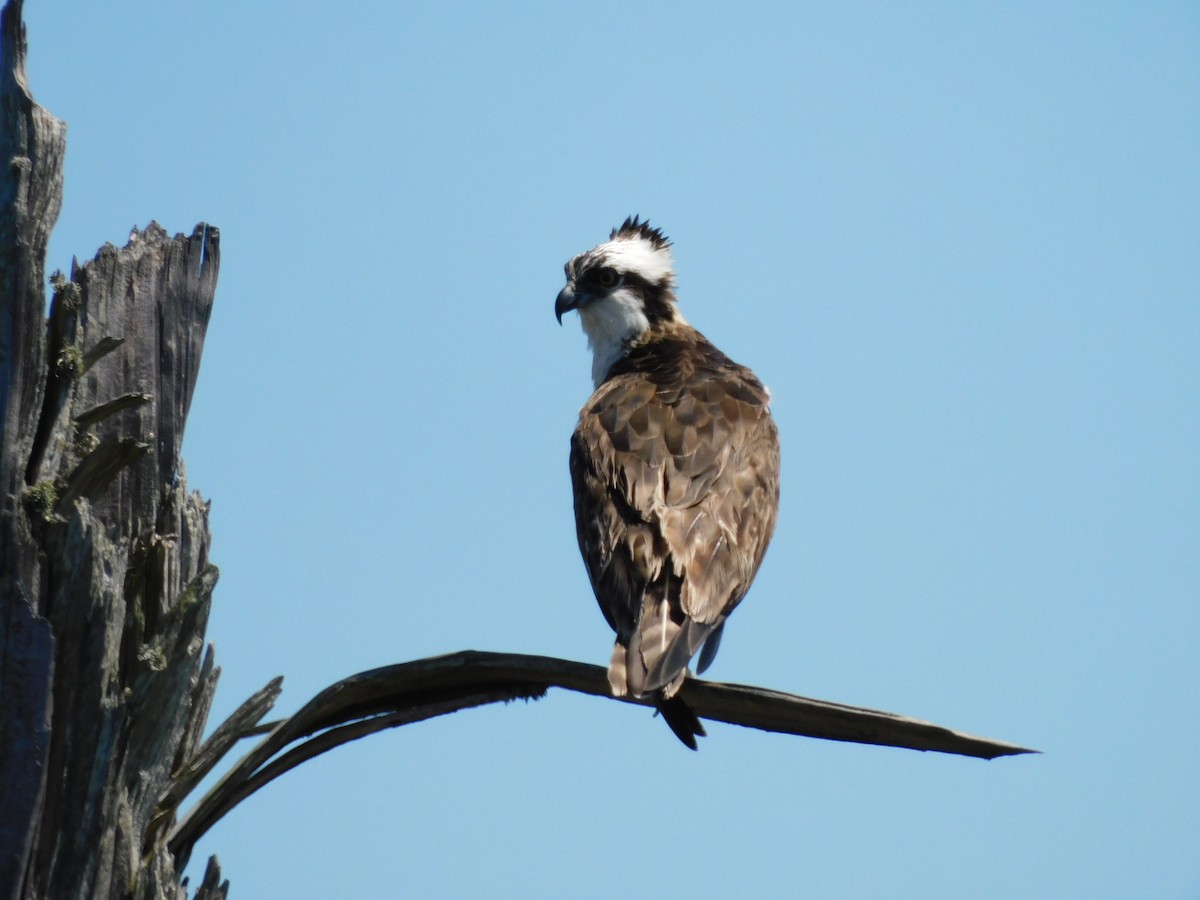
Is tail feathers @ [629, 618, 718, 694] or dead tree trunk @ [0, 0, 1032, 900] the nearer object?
dead tree trunk @ [0, 0, 1032, 900]

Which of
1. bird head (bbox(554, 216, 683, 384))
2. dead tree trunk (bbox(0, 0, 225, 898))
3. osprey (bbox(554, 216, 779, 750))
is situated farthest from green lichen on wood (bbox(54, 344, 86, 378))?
bird head (bbox(554, 216, 683, 384))

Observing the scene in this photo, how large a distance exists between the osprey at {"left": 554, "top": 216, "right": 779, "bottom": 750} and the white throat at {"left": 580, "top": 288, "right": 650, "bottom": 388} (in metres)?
0.23

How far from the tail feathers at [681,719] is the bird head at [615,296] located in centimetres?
445

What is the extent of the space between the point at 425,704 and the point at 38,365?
155cm

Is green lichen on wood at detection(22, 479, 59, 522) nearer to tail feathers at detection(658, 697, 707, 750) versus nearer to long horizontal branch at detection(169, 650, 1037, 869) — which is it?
long horizontal branch at detection(169, 650, 1037, 869)

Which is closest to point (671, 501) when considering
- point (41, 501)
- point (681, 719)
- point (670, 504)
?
point (670, 504)

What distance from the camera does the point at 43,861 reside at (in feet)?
11.8

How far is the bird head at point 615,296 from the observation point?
9.20 metres

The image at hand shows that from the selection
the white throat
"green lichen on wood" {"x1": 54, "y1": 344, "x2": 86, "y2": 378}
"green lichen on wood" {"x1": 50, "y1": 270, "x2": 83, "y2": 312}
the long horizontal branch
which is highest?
the white throat

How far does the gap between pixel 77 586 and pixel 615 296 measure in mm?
5959

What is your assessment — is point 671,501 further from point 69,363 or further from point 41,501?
point 41,501

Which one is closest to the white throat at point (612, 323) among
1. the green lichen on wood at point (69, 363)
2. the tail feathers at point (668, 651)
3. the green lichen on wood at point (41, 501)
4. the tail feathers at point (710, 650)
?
the tail feathers at point (710, 650)

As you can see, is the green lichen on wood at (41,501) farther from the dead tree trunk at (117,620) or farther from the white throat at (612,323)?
the white throat at (612,323)

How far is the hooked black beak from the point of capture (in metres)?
9.21
